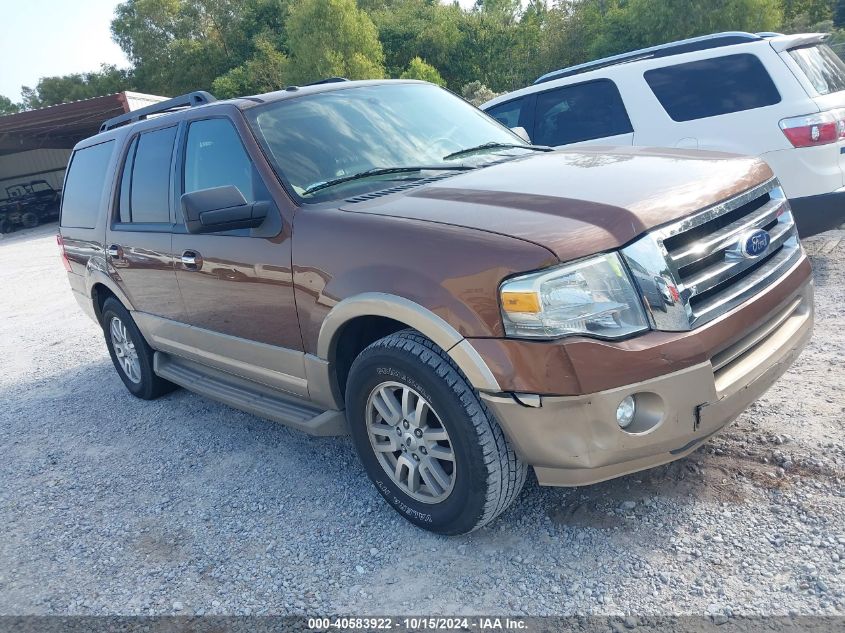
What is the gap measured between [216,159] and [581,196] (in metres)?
2.12

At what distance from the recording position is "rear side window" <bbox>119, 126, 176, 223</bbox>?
167 inches

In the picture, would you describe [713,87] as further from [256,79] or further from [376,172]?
[256,79]

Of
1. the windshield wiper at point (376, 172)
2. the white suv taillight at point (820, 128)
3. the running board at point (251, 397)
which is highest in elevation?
the windshield wiper at point (376, 172)

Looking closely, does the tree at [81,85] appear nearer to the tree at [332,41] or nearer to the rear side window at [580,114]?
the tree at [332,41]

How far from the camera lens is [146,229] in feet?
14.4

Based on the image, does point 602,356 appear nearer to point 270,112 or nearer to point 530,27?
point 270,112

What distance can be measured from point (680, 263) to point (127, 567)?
9.02 feet

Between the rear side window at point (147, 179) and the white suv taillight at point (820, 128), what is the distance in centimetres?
466

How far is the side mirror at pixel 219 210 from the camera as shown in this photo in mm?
3068

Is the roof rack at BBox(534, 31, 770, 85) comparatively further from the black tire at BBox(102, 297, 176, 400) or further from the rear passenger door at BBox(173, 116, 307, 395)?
the black tire at BBox(102, 297, 176, 400)

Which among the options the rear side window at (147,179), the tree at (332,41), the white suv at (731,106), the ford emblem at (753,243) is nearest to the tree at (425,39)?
the tree at (332,41)

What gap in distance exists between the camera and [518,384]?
2393 millimetres

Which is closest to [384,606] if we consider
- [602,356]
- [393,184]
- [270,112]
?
[602,356]

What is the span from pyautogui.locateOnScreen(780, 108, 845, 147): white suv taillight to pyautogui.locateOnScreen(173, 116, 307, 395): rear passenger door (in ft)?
14.1
